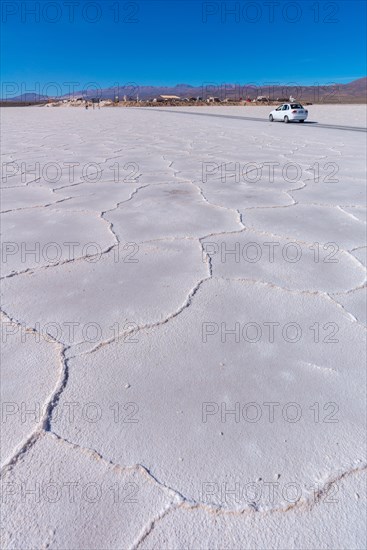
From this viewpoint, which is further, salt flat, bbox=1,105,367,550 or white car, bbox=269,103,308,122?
white car, bbox=269,103,308,122

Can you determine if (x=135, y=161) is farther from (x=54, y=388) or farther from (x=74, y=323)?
(x=54, y=388)

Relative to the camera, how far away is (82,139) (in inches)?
275

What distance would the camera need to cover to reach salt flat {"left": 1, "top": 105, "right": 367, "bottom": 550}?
0.82 meters

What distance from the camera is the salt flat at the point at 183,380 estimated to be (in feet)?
2.69

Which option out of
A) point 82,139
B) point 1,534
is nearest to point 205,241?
point 1,534

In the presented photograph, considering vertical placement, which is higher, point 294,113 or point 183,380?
point 294,113

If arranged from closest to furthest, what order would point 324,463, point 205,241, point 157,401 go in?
point 324,463 → point 157,401 → point 205,241

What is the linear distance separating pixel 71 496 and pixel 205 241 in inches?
57.2

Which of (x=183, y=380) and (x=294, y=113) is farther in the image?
(x=294, y=113)

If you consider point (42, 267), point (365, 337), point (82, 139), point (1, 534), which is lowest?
point (1, 534)

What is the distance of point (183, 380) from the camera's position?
3.79 ft

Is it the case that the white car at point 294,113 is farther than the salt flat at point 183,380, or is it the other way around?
the white car at point 294,113

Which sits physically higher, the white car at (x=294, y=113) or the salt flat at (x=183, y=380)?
the white car at (x=294, y=113)

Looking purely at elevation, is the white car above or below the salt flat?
above
